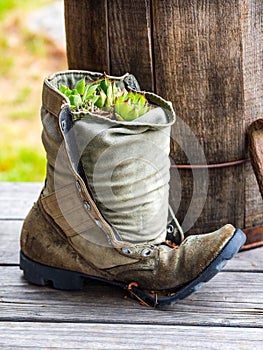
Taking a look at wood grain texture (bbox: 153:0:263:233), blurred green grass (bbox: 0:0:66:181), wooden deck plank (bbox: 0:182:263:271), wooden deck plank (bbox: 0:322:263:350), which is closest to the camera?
wooden deck plank (bbox: 0:322:263:350)

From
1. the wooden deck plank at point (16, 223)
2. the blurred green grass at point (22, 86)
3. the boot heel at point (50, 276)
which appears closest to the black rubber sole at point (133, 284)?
the boot heel at point (50, 276)

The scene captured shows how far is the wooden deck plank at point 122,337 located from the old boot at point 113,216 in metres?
0.09

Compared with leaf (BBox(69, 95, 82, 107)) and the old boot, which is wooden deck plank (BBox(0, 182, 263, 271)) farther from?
leaf (BBox(69, 95, 82, 107))

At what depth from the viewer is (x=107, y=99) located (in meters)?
1.61

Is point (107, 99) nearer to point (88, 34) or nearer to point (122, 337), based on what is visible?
point (88, 34)

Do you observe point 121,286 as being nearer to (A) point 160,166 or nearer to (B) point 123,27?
(A) point 160,166

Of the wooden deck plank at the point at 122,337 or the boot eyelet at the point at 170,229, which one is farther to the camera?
the boot eyelet at the point at 170,229

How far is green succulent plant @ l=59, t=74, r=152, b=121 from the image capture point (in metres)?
1.57

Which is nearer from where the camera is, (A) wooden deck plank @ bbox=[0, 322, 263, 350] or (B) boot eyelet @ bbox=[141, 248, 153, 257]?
(A) wooden deck plank @ bbox=[0, 322, 263, 350]

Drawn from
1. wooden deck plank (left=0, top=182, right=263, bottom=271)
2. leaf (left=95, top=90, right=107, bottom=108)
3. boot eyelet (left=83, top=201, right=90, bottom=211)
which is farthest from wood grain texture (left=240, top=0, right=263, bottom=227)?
boot eyelet (left=83, top=201, right=90, bottom=211)

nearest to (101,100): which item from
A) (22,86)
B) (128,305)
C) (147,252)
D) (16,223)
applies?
(147,252)

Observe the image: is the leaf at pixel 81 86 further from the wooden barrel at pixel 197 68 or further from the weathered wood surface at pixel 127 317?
the weathered wood surface at pixel 127 317

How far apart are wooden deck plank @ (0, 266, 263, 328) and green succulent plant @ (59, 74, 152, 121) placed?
40 centimetres

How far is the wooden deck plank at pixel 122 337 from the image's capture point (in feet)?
4.85
